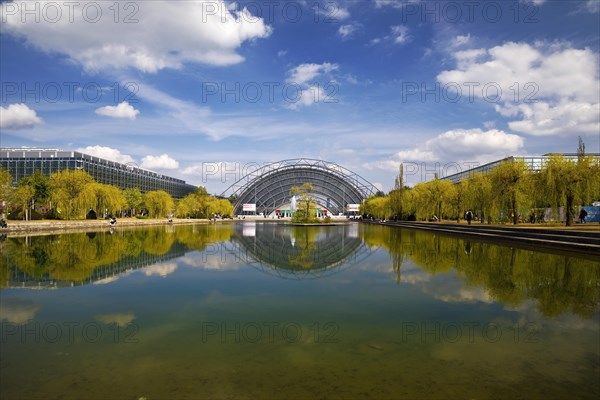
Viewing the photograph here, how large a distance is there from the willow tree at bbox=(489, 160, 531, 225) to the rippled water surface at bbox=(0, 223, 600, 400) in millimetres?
25292

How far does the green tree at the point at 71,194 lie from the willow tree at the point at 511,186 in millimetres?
53981

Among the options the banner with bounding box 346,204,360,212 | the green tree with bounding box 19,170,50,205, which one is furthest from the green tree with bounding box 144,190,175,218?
the banner with bounding box 346,204,360,212

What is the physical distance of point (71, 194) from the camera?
186 feet

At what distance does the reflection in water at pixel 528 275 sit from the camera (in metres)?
10.4

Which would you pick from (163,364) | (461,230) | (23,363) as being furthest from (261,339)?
(461,230)

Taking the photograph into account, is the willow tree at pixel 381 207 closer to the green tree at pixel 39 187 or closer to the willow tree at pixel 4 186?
the green tree at pixel 39 187

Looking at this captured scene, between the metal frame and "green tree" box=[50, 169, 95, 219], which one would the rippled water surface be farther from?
the metal frame

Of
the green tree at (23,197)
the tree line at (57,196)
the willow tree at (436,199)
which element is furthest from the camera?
the willow tree at (436,199)

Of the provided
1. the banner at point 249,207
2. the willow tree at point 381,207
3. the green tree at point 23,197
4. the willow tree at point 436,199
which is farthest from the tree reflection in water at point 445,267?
the banner at point 249,207

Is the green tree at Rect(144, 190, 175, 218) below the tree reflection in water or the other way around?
the other way around

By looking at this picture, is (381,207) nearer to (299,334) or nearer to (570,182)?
Result: (570,182)

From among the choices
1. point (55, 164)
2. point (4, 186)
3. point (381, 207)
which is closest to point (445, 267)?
point (4, 186)

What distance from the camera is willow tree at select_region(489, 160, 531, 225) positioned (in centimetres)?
3762

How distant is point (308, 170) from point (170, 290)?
125623 millimetres
